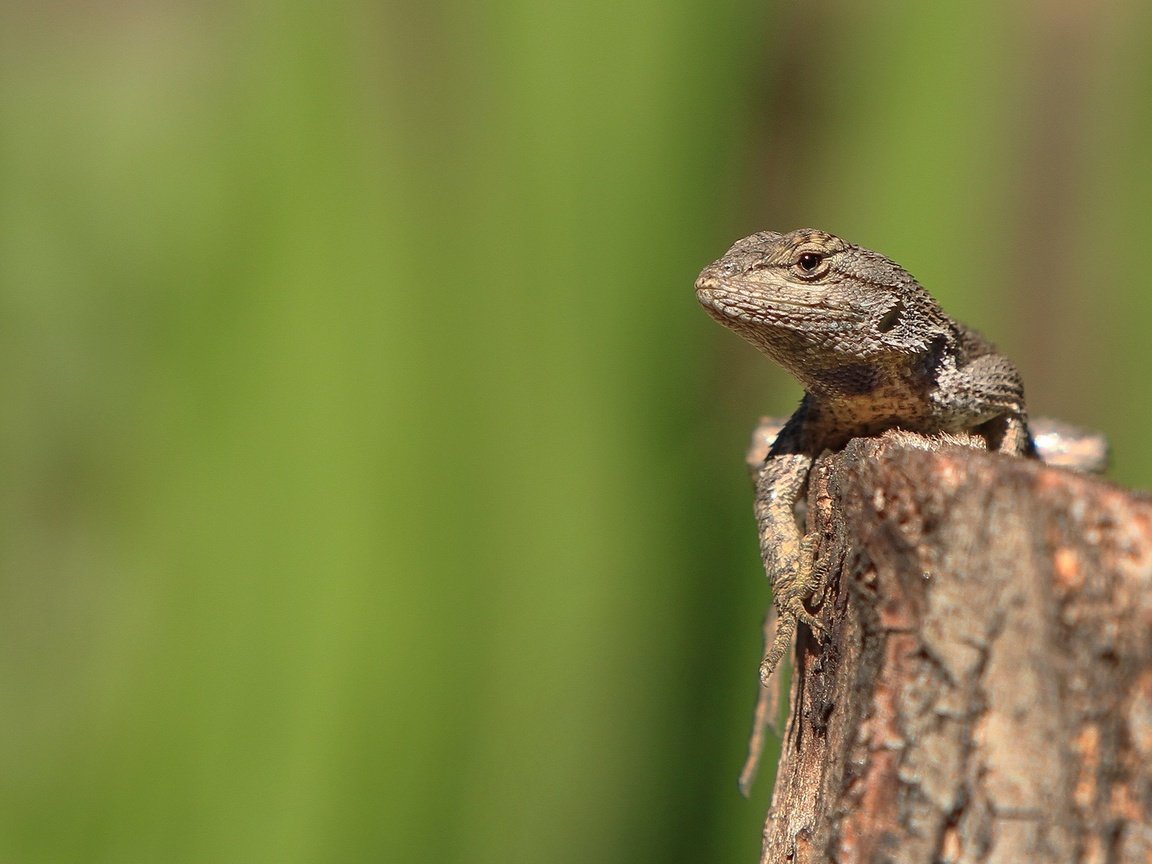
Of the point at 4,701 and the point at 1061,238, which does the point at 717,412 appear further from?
the point at 4,701

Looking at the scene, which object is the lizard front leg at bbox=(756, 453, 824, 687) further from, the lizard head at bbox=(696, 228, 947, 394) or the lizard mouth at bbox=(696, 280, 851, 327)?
the lizard mouth at bbox=(696, 280, 851, 327)

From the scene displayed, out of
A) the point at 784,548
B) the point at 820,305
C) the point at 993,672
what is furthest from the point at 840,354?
the point at 993,672

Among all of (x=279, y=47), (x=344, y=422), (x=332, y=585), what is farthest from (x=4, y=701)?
(x=279, y=47)

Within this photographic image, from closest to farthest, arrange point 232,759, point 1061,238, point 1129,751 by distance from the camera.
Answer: point 1129,751, point 232,759, point 1061,238

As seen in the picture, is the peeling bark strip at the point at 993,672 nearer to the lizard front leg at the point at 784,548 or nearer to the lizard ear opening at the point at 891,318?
the lizard front leg at the point at 784,548

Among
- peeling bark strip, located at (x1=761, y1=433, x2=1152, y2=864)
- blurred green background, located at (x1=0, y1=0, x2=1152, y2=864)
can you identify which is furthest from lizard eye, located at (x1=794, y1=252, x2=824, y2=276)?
blurred green background, located at (x1=0, y1=0, x2=1152, y2=864)

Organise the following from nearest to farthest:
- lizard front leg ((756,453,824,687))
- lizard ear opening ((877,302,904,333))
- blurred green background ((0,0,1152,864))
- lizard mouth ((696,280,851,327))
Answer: lizard front leg ((756,453,824,687)) < lizard mouth ((696,280,851,327)) < lizard ear opening ((877,302,904,333)) < blurred green background ((0,0,1152,864))

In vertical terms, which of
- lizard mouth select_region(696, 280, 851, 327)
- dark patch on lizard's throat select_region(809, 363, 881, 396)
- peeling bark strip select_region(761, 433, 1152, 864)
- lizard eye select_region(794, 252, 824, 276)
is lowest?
peeling bark strip select_region(761, 433, 1152, 864)

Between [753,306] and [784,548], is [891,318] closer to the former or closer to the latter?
[753,306]
